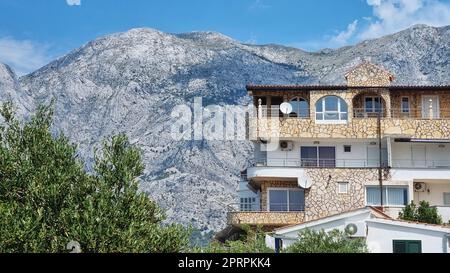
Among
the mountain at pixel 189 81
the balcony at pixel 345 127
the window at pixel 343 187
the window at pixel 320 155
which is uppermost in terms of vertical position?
the mountain at pixel 189 81

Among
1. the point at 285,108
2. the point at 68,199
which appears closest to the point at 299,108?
the point at 285,108

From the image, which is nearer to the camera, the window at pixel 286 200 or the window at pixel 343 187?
the window at pixel 286 200

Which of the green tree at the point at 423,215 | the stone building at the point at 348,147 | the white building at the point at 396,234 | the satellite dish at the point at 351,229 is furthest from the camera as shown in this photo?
the stone building at the point at 348,147

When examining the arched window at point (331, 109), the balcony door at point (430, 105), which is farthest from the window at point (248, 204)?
the balcony door at point (430, 105)

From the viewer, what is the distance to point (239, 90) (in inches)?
3214

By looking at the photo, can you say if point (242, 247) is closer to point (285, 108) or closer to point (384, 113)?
point (285, 108)

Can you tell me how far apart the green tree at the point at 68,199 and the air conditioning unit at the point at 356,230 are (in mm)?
4266

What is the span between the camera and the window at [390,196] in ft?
109

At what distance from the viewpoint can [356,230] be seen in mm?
20641

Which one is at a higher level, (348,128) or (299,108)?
(299,108)

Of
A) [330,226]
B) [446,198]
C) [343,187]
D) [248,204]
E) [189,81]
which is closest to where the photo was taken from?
[330,226]

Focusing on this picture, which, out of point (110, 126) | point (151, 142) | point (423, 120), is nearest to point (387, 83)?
point (423, 120)

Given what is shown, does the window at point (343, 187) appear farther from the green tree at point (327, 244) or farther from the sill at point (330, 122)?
the green tree at point (327, 244)

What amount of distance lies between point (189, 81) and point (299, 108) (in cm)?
4645
